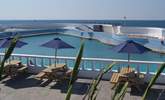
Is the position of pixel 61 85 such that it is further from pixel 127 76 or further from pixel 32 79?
pixel 127 76

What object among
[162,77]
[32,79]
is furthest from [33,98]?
[162,77]

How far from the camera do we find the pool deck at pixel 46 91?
7.40m

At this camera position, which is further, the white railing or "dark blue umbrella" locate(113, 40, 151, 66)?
the white railing

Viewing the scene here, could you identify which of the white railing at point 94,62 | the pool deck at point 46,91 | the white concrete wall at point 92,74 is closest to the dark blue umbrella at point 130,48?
the white railing at point 94,62

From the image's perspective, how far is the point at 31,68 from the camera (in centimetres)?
1014

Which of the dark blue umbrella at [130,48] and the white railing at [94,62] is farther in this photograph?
the white railing at [94,62]

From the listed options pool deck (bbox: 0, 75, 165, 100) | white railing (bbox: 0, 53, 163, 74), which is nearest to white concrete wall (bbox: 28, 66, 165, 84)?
white railing (bbox: 0, 53, 163, 74)

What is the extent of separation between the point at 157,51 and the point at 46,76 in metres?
20.3

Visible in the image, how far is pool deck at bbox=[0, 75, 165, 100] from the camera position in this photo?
24.3ft

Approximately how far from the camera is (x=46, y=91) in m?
7.95

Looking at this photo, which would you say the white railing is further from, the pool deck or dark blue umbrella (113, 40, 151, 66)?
the pool deck

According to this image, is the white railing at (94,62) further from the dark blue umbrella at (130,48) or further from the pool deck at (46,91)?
the pool deck at (46,91)

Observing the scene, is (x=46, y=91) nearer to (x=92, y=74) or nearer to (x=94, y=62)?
(x=92, y=74)

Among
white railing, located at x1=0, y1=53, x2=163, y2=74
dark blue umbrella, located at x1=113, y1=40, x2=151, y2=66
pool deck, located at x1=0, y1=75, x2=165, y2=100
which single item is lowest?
pool deck, located at x1=0, y1=75, x2=165, y2=100
